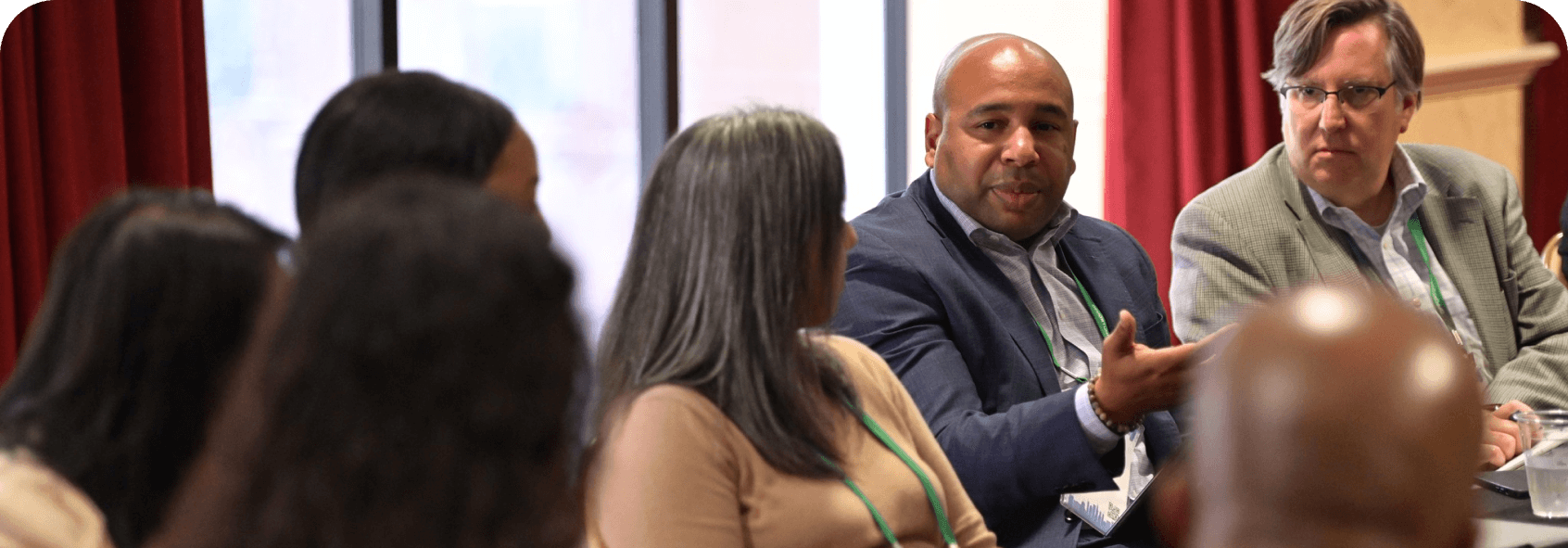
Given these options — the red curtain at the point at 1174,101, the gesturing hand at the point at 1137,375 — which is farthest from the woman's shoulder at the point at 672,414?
the red curtain at the point at 1174,101

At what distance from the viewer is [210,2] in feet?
10.00

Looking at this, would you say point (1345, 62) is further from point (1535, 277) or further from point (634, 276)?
point (634, 276)

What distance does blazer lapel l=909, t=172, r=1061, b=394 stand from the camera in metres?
2.08

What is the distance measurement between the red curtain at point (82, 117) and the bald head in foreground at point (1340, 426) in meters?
2.29

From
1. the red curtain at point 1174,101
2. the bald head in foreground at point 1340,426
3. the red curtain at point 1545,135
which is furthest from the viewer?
the red curtain at point 1545,135

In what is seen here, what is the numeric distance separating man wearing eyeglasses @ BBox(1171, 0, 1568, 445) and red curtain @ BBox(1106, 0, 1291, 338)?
1480 mm

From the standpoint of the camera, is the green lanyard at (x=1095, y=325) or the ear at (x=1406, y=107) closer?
the green lanyard at (x=1095, y=325)

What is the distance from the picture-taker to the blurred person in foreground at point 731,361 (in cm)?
129

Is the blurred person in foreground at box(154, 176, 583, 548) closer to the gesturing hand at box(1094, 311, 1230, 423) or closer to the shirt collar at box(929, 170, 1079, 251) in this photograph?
the gesturing hand at box(1094, 311, 1230, 423)

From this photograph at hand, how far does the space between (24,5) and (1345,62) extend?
252cm

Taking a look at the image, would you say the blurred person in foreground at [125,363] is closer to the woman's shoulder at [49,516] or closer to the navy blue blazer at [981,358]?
the woman's shoulder at [49,516]

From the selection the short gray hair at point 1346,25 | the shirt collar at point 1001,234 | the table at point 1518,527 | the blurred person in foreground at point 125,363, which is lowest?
the table at point 1518,527

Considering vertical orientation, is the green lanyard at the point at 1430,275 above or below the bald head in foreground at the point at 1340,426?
below

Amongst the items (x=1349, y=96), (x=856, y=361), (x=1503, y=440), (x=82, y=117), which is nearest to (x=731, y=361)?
(x=856, y=361)
